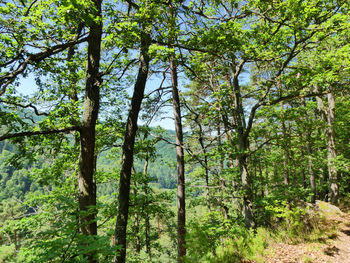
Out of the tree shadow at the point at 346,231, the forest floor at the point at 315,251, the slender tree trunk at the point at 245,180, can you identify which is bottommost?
the tree shadow at the point at 346,231

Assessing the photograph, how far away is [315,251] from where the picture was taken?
5.34 meters

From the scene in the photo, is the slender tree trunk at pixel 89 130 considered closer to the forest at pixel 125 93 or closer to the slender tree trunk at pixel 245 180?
the forest at pixel 125 93

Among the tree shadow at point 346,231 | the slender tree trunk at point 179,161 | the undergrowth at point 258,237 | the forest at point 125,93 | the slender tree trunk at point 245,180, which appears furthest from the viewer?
the slender tree trunk at point 179,161

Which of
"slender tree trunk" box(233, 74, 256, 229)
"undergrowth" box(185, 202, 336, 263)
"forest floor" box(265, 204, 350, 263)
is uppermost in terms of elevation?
"slender tree trunk" box(233, 74, 256, 229)

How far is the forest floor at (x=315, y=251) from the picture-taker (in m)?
4.95

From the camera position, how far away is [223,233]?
22.6 feet

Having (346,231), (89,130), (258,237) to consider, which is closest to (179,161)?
(258,237)

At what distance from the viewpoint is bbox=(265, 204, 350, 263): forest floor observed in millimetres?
4949

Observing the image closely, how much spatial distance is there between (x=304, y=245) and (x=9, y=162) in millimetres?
8293

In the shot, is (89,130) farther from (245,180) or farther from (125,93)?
(245,180)

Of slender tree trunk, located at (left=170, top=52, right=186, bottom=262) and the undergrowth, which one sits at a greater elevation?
slender tree trunk, located at (left=170, top=52, right=186, bottom=262)

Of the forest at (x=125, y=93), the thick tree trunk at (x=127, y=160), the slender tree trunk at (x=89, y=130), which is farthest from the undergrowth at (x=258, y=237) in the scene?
the slender tree trunk at (x=89, y=130)

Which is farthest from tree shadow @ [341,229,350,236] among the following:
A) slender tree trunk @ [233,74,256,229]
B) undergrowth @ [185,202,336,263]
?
slender tree trunk @ [233,74,256,229]

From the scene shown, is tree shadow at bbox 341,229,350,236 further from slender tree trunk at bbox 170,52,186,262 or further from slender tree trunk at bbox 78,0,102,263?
slender tree trunk at bbox 78,0,102,263
